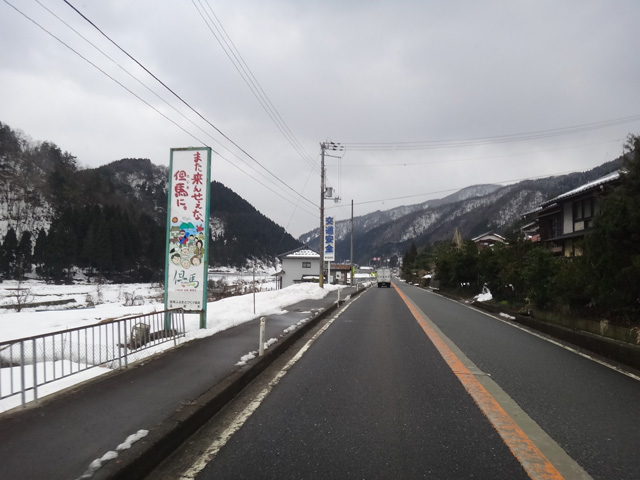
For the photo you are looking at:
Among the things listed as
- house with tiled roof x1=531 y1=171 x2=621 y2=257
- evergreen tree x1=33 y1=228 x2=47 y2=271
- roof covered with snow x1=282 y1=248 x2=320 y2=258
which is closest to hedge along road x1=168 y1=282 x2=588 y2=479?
house with tiled roof x1=531 y1=171 x2=621 y2=257

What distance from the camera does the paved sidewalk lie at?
2900 mm

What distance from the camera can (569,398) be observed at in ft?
15.9

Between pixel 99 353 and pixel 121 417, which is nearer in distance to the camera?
pixel 121 417

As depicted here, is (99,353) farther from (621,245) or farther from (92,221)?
(92,221)

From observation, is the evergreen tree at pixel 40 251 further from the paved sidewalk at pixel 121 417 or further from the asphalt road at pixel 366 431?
the asphalt road at pixel 366 431

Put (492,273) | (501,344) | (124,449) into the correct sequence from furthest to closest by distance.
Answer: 1. (492,273)
2. (501,344)
3. (124,449)

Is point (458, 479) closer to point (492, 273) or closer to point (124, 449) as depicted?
point (124, 449)

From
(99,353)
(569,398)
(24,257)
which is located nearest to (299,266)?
(24,257)

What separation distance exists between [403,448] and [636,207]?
670 centimetres

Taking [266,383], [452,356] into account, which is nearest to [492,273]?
[452,356]

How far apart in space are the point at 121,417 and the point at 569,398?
490 centimetres

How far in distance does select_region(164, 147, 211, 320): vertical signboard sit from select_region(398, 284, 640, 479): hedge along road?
19.2ft

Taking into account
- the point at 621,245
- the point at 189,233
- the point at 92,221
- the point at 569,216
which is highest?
the point at 92,221

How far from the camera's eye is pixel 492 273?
19266 millimetres
